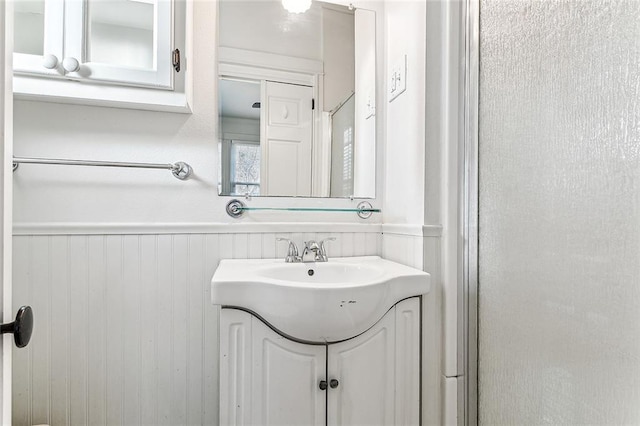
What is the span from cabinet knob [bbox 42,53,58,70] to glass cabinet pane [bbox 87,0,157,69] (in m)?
0.09

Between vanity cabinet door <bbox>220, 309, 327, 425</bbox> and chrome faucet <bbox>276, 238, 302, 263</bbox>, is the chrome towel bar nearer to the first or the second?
chrome faucet <bbox>276, 238, 302, 263</bbox>

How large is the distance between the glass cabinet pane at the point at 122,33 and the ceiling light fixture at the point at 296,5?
19.2 inches

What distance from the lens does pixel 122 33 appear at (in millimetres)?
1000

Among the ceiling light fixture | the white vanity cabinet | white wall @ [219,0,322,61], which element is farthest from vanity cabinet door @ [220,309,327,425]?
the ceiling light fixture

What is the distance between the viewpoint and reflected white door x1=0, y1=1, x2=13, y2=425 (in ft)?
1.31

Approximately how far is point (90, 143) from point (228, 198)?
0.47 meters

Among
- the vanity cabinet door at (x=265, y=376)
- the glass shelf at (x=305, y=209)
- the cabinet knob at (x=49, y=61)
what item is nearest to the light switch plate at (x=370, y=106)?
the glass shelf at (x=305, y=209)

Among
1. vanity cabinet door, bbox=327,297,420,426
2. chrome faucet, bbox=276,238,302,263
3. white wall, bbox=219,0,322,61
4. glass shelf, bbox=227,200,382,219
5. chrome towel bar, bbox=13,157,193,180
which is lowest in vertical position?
vanity cabinet door, bbox=327,297,420,426

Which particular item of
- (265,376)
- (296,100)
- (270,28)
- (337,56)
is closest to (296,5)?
(270,28)

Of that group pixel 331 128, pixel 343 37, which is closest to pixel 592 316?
pixel 331 128

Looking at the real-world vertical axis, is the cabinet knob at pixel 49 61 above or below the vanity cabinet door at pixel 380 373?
above

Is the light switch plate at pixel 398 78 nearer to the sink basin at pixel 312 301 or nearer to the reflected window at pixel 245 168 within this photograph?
the reflected window at pixel 245 168

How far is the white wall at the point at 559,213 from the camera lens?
602 millimetres

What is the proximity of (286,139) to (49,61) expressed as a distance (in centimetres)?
73
